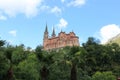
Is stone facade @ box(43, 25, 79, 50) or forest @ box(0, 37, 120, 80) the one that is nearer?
forest @ box(0, 37, 120, 80)

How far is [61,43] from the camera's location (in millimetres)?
186750

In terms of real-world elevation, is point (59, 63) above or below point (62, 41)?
below

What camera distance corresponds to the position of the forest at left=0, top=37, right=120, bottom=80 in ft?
204

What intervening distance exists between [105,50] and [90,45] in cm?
544

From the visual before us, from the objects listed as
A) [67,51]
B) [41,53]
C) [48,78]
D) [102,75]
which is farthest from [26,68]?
[67,51]

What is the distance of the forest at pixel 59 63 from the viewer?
204ft

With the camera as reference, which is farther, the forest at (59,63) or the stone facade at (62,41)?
the stone facade at (62,41)

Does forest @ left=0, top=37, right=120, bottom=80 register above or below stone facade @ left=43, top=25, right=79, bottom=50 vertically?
below

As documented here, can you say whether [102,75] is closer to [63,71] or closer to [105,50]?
[63,71]

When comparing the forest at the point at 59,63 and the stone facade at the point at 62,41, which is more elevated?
the stone facade at the point at 62,41

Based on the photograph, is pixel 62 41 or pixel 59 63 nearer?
pixel 59 63

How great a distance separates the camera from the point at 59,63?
253 feet

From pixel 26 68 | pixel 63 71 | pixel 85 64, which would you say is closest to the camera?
pixel 26 68

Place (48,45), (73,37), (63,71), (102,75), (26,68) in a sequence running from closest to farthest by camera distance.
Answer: (26,68) → (63,71) → (102,75) → (73,37) → (48,45)
